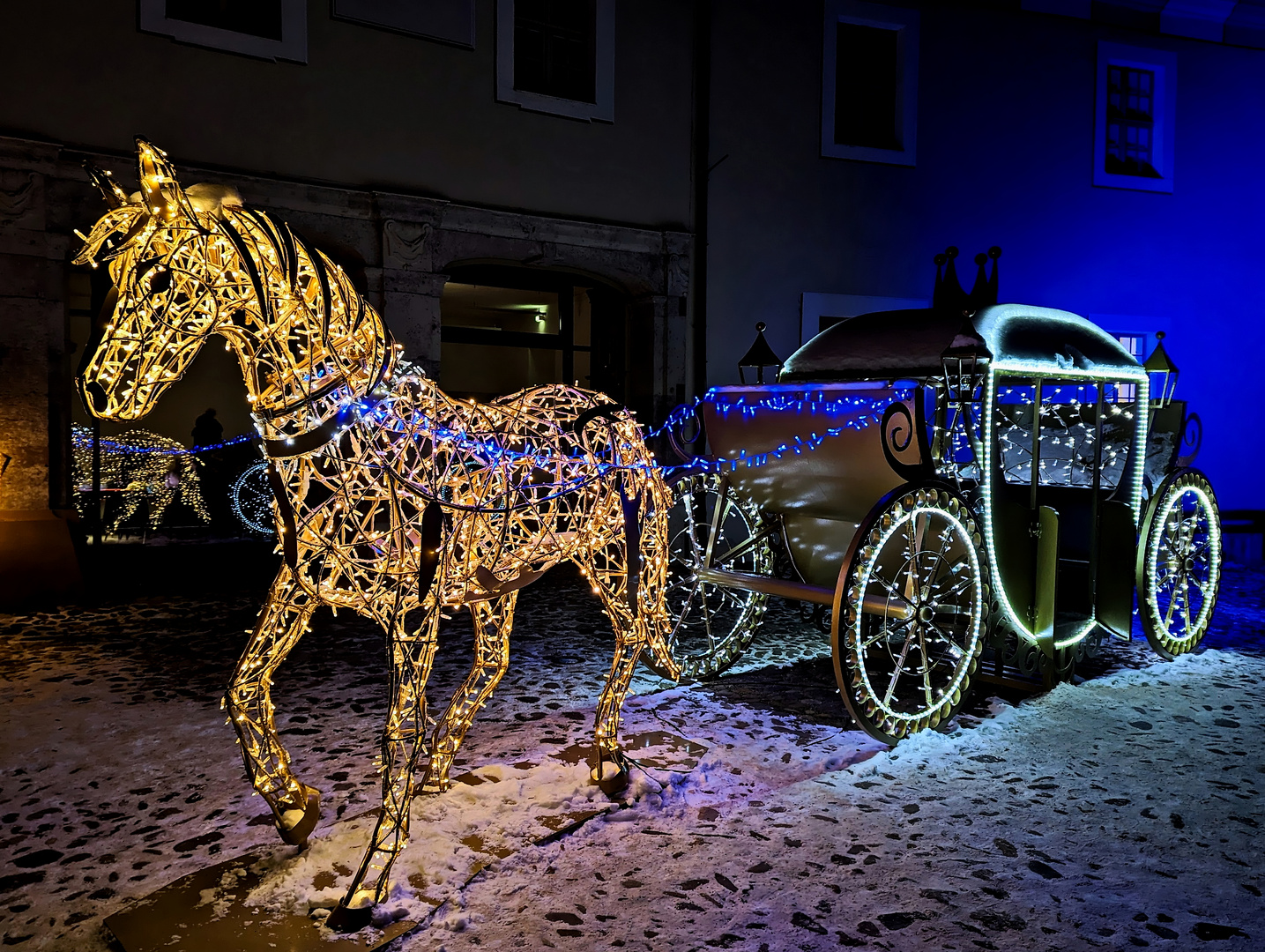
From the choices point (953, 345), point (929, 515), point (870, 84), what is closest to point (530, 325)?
point (870, 84)

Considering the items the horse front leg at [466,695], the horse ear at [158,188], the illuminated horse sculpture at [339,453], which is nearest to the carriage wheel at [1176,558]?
the illuminated horse sculpture at [339,453]

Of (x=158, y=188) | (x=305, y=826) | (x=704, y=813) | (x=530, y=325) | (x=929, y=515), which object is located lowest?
(x=704, y=813)

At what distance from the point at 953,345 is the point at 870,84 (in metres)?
8.62

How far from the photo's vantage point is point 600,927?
284cm

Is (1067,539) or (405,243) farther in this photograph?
(405,243)

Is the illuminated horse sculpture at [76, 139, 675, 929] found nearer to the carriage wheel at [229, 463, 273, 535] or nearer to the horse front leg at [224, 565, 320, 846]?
the horse front leg at [224, 565, 320, 846]

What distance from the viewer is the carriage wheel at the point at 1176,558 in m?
5.90

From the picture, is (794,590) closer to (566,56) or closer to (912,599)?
(912,599)

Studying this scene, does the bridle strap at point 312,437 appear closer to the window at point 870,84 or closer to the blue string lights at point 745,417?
the blue string lights at point 745,417

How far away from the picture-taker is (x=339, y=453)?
116 inches

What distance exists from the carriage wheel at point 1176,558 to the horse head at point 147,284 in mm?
5748

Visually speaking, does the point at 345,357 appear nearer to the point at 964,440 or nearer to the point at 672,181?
the point at 964,440

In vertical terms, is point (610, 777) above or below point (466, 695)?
below

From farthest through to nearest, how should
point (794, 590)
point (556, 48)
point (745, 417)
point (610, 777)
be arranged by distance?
point (556, 48)
point (745, 417)
point (794, 590)
point (610, 777)
